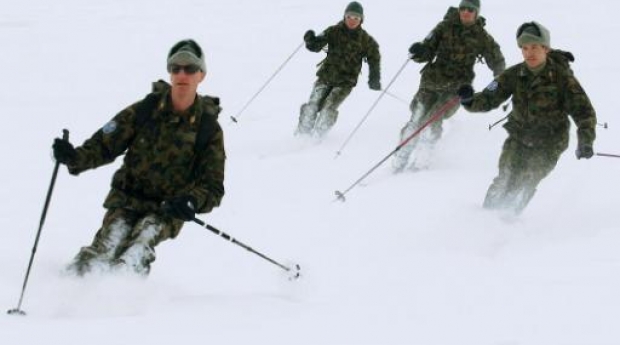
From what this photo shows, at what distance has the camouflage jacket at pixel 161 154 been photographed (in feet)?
16.8

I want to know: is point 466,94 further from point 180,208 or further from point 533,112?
point 180,208

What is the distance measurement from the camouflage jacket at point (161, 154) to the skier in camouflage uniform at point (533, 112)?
3382 millimetres

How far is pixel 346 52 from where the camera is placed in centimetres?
1166

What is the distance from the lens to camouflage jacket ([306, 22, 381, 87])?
38.2ft

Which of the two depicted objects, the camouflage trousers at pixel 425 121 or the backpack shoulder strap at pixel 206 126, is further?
the camouflage trousers at pixel 425 121

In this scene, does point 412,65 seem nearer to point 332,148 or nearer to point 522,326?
point 332,148

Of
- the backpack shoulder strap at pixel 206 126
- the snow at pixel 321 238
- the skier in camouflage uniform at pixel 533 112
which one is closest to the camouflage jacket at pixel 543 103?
the skier in camouflage uniform at pixel 533 112

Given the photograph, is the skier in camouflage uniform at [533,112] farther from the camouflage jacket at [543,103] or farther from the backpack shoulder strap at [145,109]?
the backpack shoulder strap at [145,109]

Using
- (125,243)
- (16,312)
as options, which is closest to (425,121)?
(125,243)

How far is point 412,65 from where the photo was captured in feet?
65.3

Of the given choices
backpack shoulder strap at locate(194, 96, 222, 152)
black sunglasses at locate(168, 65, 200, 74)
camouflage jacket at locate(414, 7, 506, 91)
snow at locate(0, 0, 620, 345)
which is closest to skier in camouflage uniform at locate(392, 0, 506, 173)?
camouflage jacket at locate(414, 7, 506, 91)

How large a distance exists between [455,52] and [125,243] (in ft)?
20.7

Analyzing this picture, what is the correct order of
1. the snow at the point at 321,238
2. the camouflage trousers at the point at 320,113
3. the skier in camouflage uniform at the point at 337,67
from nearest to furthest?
the snow at the point at 321,238 → the skier in camouflage uniform at the point at 337,67 → the camouflage trousers at the point at 320,113

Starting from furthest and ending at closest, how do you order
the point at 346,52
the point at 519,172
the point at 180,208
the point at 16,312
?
the point at 346,52, the point at 519,172, the point at 180,208, the point at 16,312
